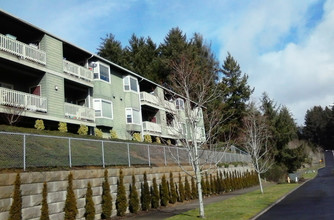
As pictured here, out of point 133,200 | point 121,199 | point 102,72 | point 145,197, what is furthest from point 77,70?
point 121,199

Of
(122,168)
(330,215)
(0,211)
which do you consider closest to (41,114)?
(122,168)

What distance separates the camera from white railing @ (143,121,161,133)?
34.4 m

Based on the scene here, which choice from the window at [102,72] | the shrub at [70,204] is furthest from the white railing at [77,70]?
the shrub at [70,204]

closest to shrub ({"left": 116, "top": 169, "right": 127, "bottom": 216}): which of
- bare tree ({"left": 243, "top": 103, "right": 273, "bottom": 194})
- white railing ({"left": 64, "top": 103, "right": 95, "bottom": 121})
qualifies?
white railing ({"left": 64, "top": 103, "right": 95, "bottom": 121})

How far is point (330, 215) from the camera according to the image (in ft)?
39.7

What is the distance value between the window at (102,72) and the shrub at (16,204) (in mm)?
20190

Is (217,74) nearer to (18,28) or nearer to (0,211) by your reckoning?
(18,28)

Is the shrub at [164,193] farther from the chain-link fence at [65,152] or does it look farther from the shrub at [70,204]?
the shrub at [70,204]

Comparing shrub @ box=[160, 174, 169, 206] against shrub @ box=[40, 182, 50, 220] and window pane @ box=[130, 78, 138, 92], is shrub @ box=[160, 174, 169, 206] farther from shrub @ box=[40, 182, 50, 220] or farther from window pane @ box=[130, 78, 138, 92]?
window pane @ box=[130, 78, 138, 92]

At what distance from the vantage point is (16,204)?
910cm

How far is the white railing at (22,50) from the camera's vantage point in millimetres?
19555

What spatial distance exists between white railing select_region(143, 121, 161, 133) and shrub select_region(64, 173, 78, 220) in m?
23.0

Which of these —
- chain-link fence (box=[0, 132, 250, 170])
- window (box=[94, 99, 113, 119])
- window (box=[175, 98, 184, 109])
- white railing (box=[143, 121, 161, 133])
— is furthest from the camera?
white railing (box=[143, 121, 161, 133])

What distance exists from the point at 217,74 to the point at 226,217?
5018 centimetres
